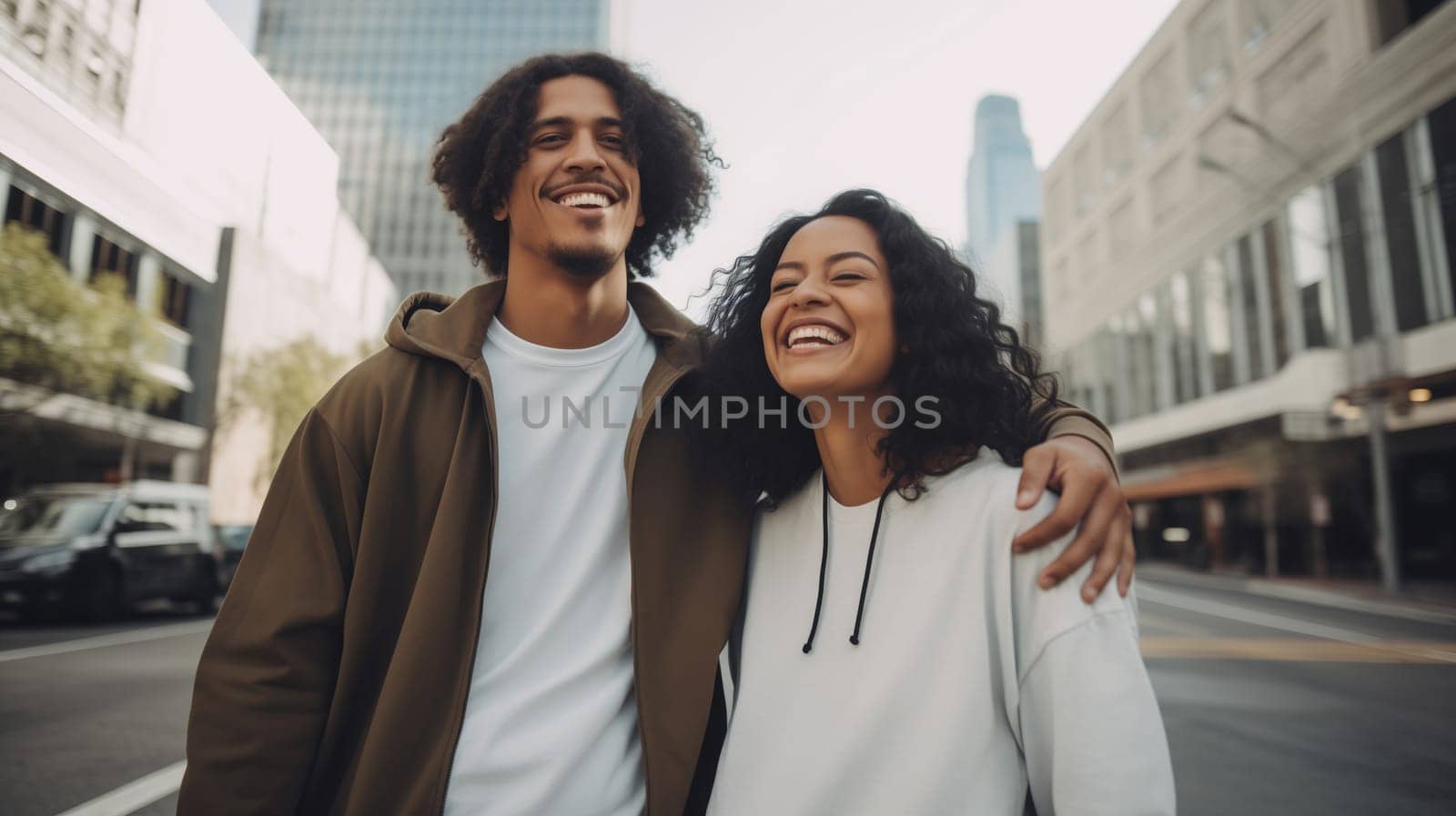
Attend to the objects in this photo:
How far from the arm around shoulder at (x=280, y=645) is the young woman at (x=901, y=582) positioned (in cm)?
89

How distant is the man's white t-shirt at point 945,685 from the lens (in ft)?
4.42

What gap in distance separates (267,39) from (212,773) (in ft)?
10.5

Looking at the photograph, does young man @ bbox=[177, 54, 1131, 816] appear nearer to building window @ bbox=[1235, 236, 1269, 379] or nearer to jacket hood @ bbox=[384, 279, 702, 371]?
jacket hood @ bbox=[384, 279, 702, 371]

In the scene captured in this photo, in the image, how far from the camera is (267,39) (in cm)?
353

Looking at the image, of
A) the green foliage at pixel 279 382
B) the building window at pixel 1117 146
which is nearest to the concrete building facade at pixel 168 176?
the green foliage at pixel 279 382

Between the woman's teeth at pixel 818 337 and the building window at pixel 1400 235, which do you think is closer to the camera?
the woman's teeth at pixel 818 337

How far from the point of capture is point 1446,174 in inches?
610

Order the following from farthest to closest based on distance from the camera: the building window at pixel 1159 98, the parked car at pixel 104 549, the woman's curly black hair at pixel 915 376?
the building window at pixel 1159 98, the parked car at pixel 104 549, the woman's curly black hair at pixel 915 376

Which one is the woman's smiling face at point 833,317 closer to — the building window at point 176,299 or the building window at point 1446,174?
the building window at point 176,299

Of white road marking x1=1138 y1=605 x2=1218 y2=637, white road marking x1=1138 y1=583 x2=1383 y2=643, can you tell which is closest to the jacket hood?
white road marking x1=1138 y1=605 x2=1218 y2=637

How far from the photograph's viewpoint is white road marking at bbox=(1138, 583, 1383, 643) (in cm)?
1041

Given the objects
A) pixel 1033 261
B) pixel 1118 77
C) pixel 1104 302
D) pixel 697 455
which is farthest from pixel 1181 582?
pixel 1033 261

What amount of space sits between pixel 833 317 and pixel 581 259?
2.28 ft

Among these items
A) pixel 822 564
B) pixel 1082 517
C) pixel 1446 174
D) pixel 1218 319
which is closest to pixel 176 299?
pixel 822 564
